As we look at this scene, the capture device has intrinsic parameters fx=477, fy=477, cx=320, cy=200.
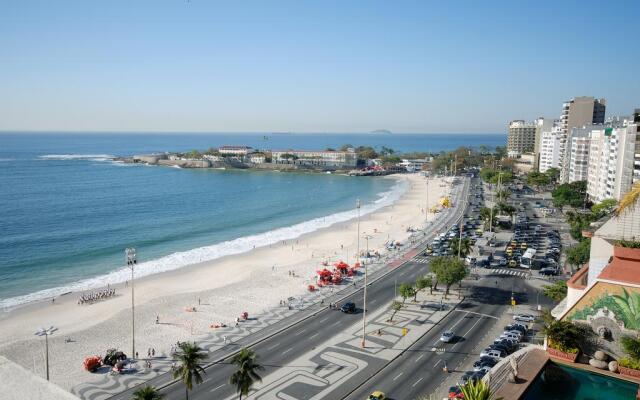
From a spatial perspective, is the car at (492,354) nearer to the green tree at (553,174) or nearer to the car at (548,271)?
the car at (548,271)

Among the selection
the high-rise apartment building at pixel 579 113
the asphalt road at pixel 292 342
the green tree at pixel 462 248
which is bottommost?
the asphalt road at pixel 292 342

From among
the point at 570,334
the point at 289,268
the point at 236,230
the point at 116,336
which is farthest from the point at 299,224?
the point at 570,334

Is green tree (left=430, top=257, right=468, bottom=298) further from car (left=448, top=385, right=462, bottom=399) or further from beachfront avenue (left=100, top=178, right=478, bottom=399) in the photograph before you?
car (left=448, top=385, right=462, bottom=399)

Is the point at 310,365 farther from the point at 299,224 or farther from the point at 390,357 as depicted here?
the point at 299,224

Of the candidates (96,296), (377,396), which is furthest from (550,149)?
(377,396)

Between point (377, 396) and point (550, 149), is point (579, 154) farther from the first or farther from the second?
point (377, 396)

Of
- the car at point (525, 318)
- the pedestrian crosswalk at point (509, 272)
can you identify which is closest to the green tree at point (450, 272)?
the car at point (525, 318)

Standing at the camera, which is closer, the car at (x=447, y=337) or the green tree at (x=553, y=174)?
the car at (x=447, y=337)
